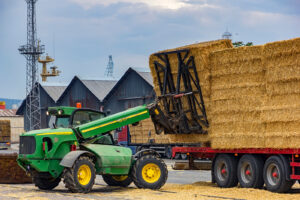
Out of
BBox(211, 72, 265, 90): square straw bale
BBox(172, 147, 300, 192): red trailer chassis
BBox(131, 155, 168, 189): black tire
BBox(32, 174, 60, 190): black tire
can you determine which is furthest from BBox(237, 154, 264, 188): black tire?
BBox(32, 174, 60, 190): black tire

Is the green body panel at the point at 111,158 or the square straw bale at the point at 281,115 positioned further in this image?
the green body panel at the point at 111,158

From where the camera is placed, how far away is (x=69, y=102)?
69250 millimetres

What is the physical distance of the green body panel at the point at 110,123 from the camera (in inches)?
727

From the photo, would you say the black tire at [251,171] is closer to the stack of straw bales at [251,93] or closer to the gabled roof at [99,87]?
the stack of straw bales at [251,93]

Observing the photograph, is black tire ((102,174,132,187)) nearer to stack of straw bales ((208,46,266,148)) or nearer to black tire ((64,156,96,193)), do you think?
black tire ((64,156,96,193))

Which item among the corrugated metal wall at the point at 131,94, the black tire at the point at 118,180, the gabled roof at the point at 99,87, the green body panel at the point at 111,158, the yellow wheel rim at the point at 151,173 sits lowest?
the black tire at the point at 118,180

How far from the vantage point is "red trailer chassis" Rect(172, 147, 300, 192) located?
16500mm

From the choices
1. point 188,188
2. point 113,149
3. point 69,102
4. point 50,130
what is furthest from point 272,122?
point 69,102

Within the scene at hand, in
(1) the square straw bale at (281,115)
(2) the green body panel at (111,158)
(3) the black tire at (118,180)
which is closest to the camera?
(1) the square straw bale at (281,115)

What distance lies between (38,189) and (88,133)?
2.42 metres

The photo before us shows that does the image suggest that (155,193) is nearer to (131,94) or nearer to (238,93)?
(238,93)

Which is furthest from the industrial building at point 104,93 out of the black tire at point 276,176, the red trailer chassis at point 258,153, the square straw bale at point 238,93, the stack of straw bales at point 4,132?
the black tire at point 276,176

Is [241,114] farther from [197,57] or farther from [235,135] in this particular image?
[197,57]

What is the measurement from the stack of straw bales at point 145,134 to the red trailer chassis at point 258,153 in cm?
2073
